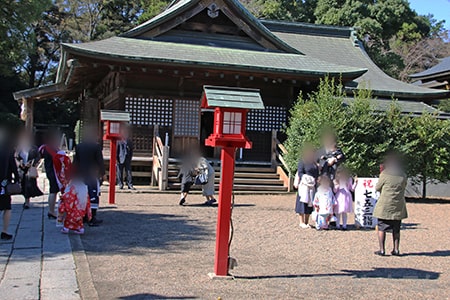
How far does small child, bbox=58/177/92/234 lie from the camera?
7.84 m

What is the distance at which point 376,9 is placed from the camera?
35.6m

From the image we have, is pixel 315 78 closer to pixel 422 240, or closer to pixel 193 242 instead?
pixel 422 240

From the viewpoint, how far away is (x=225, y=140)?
5.91 meters

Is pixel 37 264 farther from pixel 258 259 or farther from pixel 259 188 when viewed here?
pixel 259 188

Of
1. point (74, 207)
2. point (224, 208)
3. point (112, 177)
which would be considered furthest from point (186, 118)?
point (224, 208)

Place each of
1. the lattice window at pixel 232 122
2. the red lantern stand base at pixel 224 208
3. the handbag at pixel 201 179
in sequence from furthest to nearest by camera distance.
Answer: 1. the handbag at pixel 201 179
2. the lattice window at pixel 232 122
3. the red lantern stand base at pixel 224 208

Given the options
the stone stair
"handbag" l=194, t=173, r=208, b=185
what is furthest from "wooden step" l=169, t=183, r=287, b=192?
"handbag" l=194, t=173, r=208, b=185

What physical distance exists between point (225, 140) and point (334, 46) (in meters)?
18.8

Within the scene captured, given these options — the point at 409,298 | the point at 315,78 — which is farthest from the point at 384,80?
the point at 409,298

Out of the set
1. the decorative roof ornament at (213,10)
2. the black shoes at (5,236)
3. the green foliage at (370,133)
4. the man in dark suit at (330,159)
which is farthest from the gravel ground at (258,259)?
the decorative roof ornament at (213,10)

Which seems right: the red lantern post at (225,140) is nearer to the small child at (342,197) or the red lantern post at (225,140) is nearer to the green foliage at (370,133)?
the small child at (342,197)

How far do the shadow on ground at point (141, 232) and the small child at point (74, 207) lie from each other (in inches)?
11.0

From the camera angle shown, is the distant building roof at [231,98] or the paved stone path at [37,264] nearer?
the paved stone path at [37,264]

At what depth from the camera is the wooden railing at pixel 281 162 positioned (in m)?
15.4
